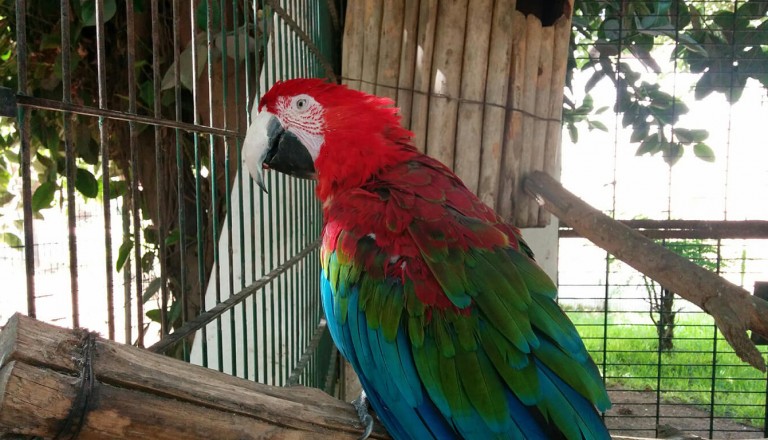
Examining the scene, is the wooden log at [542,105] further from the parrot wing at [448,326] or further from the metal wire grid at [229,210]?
the parrot wing at [448,326]

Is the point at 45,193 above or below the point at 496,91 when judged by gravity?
below

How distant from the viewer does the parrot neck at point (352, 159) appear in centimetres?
144

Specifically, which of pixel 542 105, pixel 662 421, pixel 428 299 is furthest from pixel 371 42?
pixel 662 421

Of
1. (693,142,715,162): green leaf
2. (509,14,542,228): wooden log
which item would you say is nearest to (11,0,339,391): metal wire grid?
(509,14,542,228): wooden log

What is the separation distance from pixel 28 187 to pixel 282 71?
128 cm

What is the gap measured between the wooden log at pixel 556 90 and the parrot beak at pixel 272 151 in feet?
4.59

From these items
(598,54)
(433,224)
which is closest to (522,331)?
(433,224)

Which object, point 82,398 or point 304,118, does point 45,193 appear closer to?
point 304,118

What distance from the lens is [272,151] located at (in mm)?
1476

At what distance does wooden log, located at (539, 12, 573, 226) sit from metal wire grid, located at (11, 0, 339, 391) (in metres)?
0.99

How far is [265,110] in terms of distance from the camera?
1.44 m

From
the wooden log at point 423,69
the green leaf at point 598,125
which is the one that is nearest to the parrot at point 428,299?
the wooden log at point 423,69

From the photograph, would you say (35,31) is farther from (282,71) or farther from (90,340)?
(90,340)

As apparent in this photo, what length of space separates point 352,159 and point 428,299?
0.46 m
